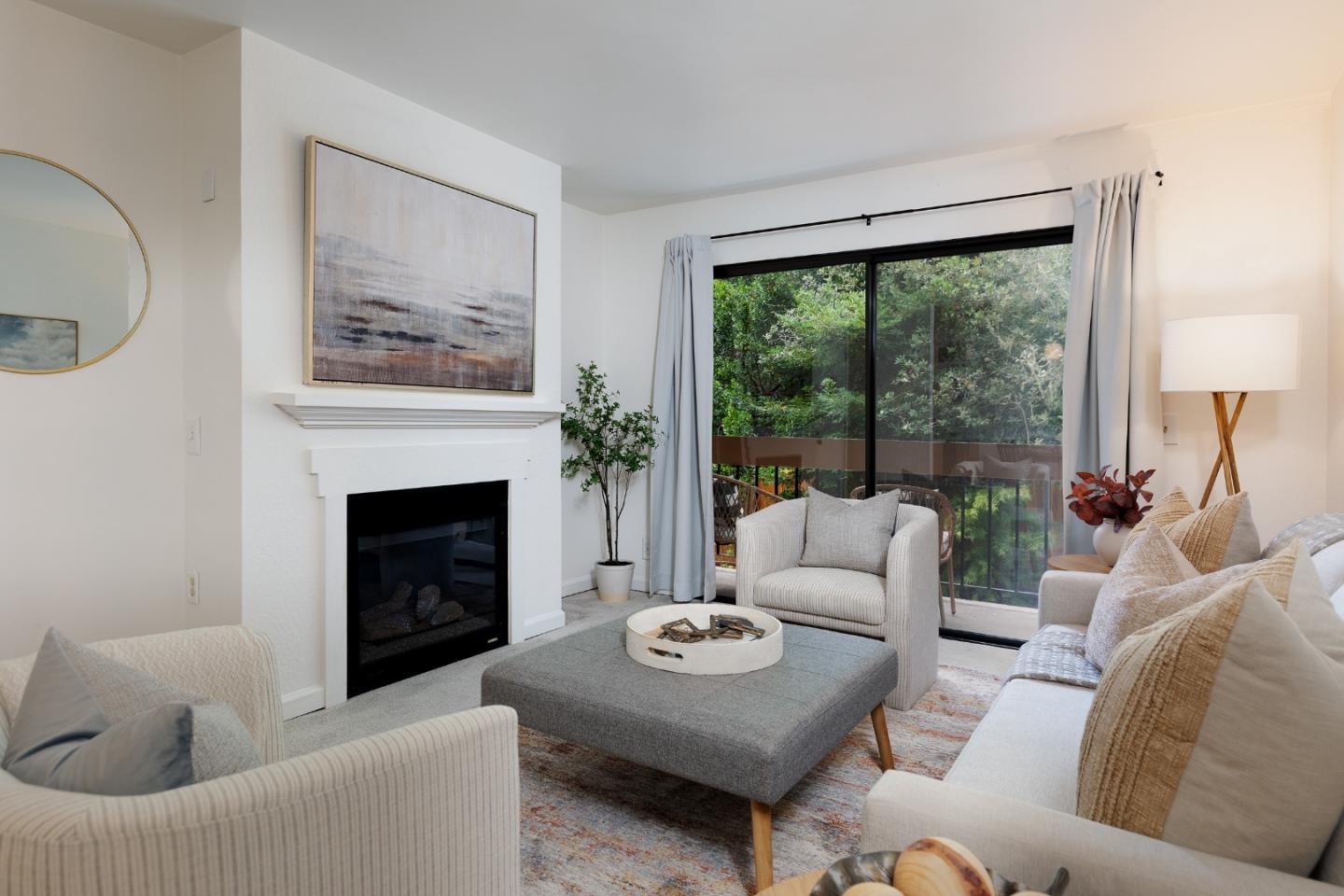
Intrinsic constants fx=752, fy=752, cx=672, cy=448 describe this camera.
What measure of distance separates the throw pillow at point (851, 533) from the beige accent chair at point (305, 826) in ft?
7.76

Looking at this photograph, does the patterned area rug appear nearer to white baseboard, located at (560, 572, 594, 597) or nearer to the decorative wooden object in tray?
the decorative wooden object in tray

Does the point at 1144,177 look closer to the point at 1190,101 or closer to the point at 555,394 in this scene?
the point at 1190,101

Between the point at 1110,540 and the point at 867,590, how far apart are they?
38.3 inches

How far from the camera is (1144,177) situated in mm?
3414

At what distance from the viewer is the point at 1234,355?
2832 mm

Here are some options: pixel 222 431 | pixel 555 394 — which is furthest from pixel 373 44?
pixel 555 394

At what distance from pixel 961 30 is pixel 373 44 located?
212 centimetres

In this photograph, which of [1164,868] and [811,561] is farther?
[811,561]

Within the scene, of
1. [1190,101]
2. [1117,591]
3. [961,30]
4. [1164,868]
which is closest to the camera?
[1164,868]

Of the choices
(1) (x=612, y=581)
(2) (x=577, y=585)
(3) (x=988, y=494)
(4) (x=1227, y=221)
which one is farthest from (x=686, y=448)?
(4) (x=1227, y=221)

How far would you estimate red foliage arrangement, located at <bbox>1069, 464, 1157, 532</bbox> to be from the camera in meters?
2.94

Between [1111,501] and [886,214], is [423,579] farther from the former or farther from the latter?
Result: [886,214]

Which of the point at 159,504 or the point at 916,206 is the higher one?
the point at 916,206

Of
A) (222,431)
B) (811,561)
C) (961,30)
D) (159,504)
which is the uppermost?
(961,30)
